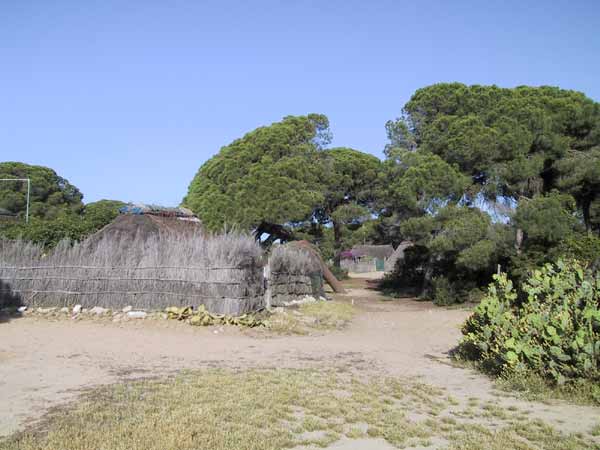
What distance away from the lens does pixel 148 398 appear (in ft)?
18.7

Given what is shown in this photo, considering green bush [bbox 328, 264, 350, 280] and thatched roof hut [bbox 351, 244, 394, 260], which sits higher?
thatched roof hut [bbox 351, 244, 394, 260]

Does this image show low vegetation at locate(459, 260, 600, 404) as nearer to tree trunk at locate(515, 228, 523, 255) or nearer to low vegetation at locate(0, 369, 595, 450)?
low vegetation at locate(0, 369, 595, 450)

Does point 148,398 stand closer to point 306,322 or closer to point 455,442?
point 455,442

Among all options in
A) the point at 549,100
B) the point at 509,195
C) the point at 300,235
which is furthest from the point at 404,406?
the point at 300,235

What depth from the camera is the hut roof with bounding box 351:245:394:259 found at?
6550 cm

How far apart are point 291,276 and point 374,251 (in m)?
51.1

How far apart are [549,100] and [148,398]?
65.6 ft

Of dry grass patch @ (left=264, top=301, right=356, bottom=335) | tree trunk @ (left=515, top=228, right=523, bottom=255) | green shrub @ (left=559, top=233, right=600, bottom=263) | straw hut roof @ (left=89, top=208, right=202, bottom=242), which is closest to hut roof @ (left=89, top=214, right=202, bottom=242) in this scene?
straw hut roof @ (left=89, top=208, right=202, bottom=242)

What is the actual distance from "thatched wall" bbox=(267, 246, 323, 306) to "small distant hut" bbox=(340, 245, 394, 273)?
36.9 metres

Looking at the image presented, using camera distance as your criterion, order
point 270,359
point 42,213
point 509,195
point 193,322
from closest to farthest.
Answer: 1. point 270,359
2. point 193,322
3. point 509,195
4. point 42,213

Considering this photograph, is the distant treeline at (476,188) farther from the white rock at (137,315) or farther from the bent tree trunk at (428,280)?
the white rock at (137,315)

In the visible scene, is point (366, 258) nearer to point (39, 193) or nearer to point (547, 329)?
point (39, 193)

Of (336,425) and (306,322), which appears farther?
(306,322)

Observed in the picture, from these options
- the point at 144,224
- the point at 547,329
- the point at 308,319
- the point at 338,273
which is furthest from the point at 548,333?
the point at 338,273
